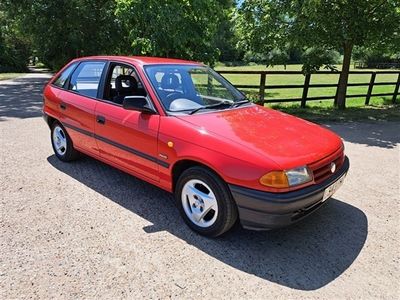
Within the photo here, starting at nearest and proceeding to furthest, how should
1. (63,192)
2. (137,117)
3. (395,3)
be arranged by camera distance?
1. (137,117)
2. (63,192)
3. (395,3)

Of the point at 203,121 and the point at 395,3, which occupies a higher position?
→ the point at 395,3

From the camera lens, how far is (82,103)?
4.75 metres

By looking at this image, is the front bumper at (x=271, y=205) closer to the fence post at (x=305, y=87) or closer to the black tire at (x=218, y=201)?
the black tire at (x=218, y=201)

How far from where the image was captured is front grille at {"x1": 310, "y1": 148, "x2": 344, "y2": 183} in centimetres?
324

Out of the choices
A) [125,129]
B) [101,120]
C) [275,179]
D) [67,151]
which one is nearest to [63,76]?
[67,151]

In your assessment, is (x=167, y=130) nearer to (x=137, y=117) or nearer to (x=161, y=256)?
(x=137, y=117)

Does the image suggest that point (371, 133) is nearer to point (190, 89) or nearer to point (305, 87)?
point (305, 87)

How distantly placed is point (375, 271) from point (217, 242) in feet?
4.69

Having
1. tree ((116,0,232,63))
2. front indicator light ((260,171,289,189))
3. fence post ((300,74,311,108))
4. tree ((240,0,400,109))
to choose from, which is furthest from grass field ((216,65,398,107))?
front indicator light ((260,171,289,189))

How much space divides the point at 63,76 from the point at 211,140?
332 centimetres

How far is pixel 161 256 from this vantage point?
3.16 metres

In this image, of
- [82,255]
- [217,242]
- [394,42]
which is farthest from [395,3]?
[82,255]

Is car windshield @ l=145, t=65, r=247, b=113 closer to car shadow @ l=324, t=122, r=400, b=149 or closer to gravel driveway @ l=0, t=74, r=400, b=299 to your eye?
gravel driveway @ l=0, t=74, r=400, b=299

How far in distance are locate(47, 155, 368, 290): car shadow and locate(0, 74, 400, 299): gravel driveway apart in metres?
0.01
